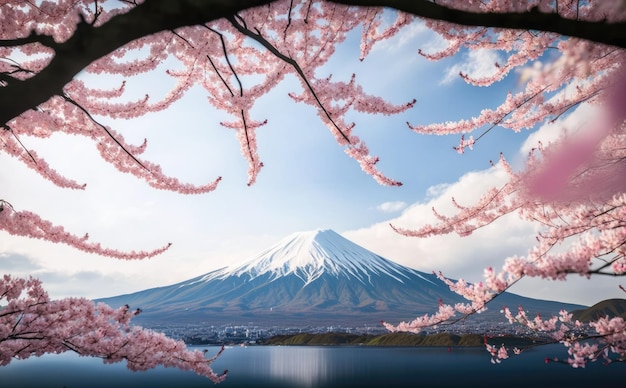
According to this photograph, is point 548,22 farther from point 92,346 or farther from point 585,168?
point 92,346

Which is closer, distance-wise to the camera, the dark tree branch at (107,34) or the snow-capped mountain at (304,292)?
the dark tree branch at (107,34)

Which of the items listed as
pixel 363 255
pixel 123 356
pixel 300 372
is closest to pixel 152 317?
pixel 300 372

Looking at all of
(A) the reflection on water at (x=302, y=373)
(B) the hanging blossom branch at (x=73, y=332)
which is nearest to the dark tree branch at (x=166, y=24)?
(B) the hanging blossom branch at (x=73, y=332)

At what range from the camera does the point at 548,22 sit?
1.60 meters

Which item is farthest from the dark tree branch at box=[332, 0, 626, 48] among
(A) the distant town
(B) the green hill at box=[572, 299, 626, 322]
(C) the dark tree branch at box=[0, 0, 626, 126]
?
(B) the green hill at box=[572, 299, 626, 322]

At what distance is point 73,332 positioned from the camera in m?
3.88

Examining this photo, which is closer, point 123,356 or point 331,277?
point 123,356

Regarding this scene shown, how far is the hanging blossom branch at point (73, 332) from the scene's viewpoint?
359cm

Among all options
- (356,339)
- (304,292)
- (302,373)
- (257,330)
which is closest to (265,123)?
(302,373)

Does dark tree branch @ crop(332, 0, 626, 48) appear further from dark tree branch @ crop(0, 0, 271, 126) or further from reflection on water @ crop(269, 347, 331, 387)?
reflection on water @ crop(269, 347, 331, 387)

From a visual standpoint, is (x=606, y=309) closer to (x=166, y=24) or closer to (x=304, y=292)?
(x=304, y=292)

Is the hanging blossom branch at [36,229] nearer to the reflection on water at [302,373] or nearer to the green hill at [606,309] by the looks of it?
the reflection on water at [302,373]

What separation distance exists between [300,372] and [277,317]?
64.3 meters

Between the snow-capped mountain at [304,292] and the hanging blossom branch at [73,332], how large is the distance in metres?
117
